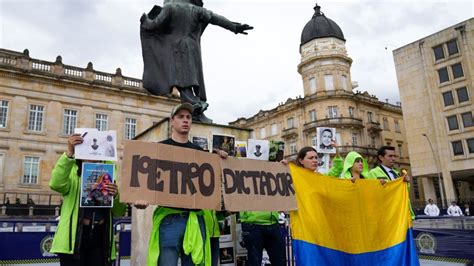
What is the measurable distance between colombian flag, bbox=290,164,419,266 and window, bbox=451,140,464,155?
1458 inches

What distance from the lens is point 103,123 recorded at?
30.9m

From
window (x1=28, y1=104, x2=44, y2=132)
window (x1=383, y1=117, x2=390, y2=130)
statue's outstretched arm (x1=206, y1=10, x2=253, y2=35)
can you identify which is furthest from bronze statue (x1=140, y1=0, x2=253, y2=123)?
window (x1=383, y1=117, x2=390, y2=130)

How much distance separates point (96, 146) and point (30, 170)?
28278mm

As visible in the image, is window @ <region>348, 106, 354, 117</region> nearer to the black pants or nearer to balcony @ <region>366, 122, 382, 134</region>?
balcony @ <region>366, 122, 382, 134</region>

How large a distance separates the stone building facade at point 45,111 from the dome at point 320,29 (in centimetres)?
2868

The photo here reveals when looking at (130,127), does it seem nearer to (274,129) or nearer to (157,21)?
(157,21)

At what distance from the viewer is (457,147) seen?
36.5 meters

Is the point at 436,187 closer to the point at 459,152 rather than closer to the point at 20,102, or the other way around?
the point at 459,152

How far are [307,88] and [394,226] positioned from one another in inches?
1805

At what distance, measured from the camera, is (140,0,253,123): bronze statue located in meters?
5.47

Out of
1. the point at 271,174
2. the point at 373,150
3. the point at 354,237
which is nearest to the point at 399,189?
the point at 354,237

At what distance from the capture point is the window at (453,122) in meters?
36.8

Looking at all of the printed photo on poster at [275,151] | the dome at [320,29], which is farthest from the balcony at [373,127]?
the printed photo on poster at [275,151]

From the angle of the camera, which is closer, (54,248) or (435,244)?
(54,248)
